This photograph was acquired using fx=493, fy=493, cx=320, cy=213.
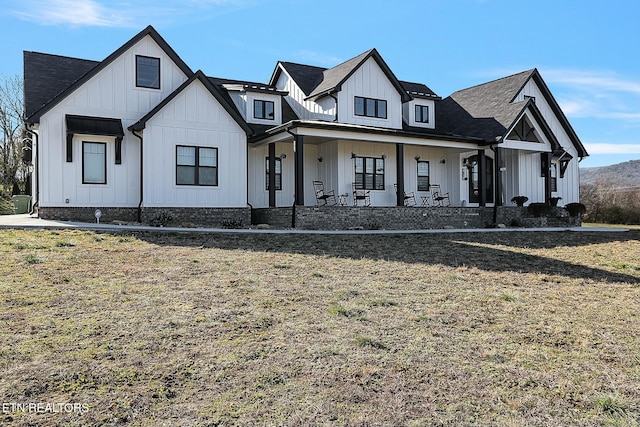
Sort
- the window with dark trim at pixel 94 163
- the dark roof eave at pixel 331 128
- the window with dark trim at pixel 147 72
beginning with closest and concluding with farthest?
the window with dark trim at pixel 94 163 < the dark roof eave at pixel 331 128 < the window with dark trim at pixel 147 72

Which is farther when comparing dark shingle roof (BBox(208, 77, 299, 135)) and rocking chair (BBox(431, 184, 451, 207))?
rocking chair (BBox(431, 184, 451, 207))

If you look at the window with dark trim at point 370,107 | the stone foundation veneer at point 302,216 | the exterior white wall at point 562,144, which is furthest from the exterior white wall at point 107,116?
the exterior white wall at point 562,144

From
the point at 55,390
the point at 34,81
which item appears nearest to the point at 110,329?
the point at 55,390

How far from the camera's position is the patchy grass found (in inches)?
145

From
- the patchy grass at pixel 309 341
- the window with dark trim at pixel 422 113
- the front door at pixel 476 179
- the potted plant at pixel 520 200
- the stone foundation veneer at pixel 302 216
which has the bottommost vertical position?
Answer: the patchy grass at pixel 309 341

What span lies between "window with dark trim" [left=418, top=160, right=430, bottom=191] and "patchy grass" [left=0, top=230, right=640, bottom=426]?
13.1m

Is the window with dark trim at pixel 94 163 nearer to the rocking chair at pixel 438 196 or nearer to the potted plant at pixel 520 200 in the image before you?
the rocking chair at pixel 438 196

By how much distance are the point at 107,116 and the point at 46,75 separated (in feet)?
12.5

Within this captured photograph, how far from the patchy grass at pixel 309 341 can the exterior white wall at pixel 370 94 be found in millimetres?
11982

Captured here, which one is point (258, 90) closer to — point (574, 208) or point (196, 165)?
point (196, 165)

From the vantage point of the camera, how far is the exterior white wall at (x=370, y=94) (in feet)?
66.1

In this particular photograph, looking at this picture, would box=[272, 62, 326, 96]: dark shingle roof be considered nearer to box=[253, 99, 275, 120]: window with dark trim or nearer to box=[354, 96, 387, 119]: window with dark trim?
box=[253, 99, 275, 120]: window with dark trim

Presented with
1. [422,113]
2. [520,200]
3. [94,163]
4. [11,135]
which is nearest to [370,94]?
[422,113]

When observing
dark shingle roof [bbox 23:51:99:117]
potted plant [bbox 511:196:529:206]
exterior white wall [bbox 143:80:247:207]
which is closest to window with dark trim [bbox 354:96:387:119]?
exterior white wall [bbox 143:80:247:207]
